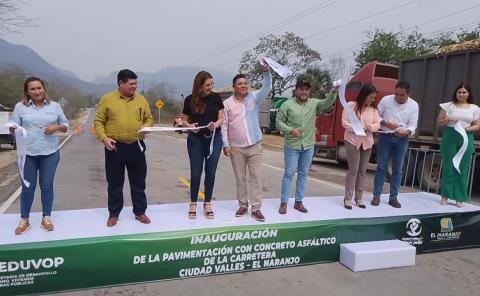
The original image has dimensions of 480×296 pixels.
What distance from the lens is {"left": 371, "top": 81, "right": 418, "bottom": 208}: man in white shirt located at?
5516 millimetres

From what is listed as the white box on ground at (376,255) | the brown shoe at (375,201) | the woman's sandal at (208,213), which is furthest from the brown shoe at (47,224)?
the brown shoe at (375,201)

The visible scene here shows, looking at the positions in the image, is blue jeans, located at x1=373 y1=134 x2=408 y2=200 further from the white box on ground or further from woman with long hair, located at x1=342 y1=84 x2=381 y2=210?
the white box on ground

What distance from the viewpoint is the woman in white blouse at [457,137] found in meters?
5.60

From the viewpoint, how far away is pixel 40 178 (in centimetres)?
432

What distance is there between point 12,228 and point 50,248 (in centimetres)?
73

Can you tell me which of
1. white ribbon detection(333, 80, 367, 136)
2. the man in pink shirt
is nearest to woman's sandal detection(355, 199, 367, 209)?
white ribbon detection(333, 80, 367, 136)

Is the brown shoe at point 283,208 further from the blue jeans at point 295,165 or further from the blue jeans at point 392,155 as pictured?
the blue jeans at point 392,155

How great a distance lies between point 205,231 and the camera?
4.23 m

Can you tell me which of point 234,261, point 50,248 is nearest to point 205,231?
point 234,261

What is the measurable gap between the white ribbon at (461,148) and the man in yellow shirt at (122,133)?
3952 millimetres

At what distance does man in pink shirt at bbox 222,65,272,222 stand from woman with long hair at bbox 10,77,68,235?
175 cm

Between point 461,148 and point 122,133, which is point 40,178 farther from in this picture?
point 461,148

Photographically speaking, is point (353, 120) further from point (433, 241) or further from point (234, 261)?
point (234, 261)

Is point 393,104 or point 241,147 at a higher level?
point 393,104
